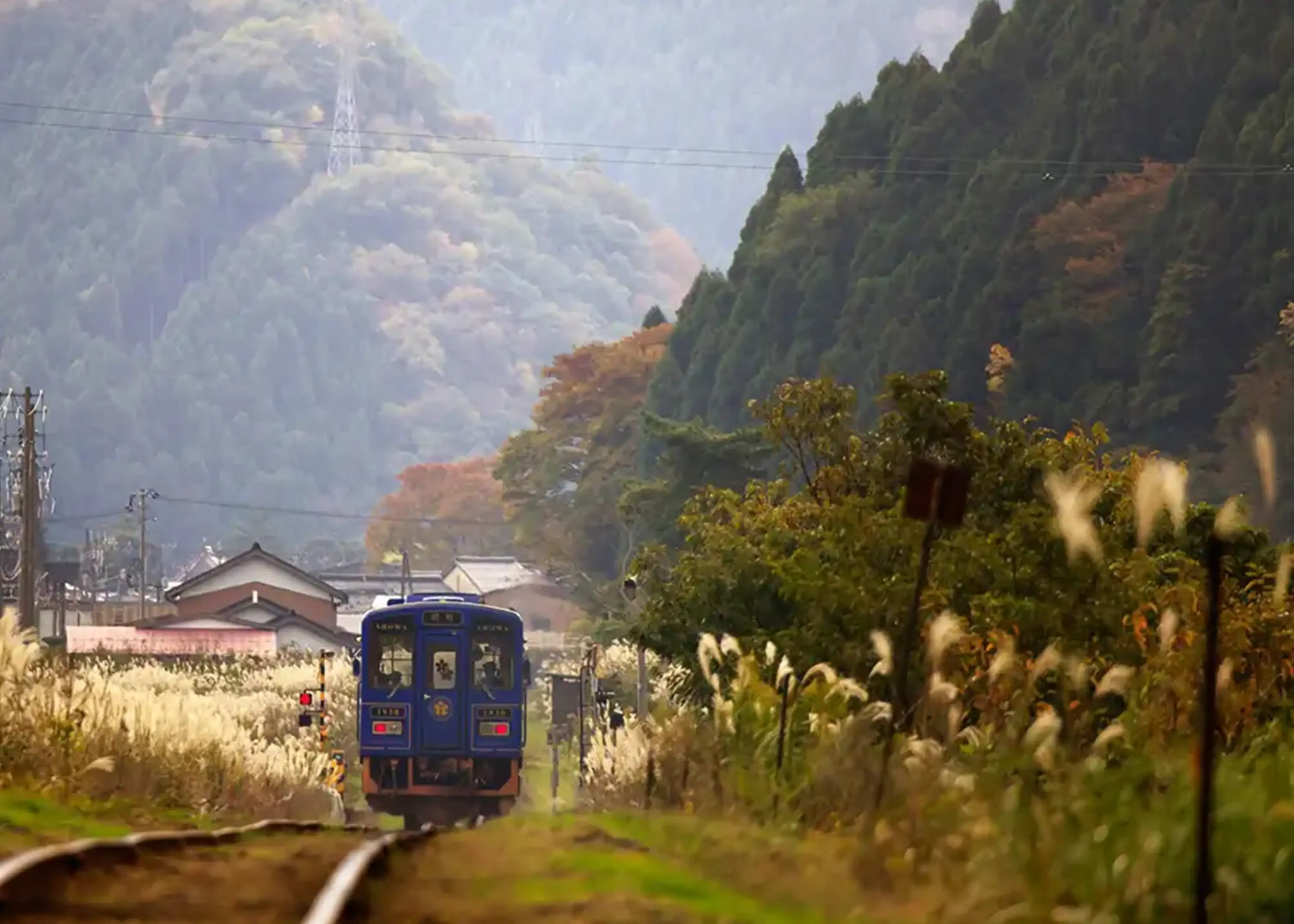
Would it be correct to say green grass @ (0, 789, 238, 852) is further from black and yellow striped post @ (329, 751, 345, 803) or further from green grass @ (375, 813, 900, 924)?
black and yellow striped post @ (329, 751, 345, 803)

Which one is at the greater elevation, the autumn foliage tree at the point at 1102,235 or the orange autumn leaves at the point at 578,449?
the autumn foliage tree at the point at 1102,235

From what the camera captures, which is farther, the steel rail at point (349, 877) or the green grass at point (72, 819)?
the green grass at point (72, 819)

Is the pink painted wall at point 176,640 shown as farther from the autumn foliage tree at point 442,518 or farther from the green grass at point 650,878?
the green grass at point 650,878

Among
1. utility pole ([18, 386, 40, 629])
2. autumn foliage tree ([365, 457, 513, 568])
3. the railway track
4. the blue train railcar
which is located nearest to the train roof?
the blue train railcar

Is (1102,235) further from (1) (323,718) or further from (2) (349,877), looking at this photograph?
(2) (349,877)

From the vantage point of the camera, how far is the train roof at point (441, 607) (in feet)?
107

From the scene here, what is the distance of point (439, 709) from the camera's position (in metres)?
32.3

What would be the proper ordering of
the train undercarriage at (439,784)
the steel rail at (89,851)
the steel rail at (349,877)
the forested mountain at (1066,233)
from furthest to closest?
the forested mountain at (1066,233) → the train undercarriage at (439,784) → the steel rail at (89,851) → the steel rail at (349,877)

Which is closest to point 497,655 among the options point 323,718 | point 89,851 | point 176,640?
point 323,718

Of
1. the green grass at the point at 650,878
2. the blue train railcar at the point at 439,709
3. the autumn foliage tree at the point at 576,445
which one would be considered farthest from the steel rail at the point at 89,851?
the autumn foliage tree at the point at 576,445

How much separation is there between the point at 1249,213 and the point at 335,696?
26.4 metres

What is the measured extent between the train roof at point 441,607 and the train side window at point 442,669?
62 cm

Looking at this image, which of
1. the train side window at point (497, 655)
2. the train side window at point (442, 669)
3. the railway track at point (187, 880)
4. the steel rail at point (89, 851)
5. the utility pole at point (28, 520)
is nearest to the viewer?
the railway track at point (187, 880)

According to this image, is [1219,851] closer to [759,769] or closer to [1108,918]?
[1108,918]
